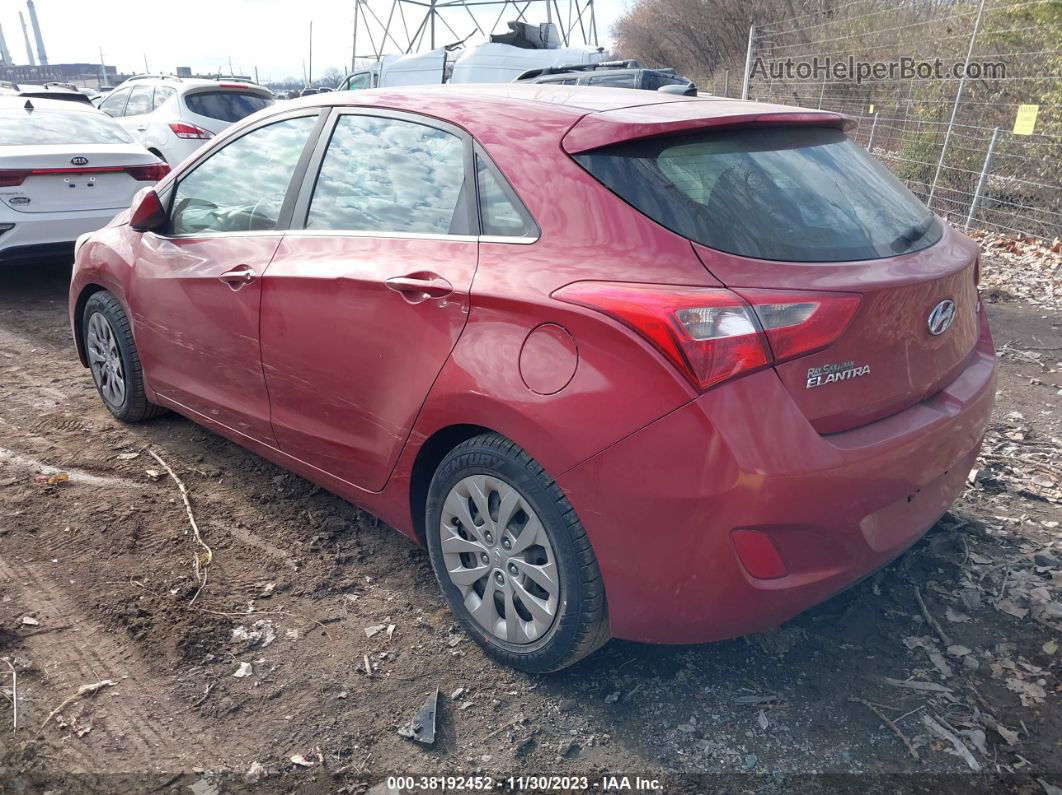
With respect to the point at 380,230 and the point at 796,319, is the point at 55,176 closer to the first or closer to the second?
the point at 380,230

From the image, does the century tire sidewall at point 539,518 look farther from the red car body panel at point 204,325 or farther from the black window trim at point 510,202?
the red car body panel at point 204,325

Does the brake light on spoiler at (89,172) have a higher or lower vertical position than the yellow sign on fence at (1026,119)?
lower

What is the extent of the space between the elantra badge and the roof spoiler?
804 mm

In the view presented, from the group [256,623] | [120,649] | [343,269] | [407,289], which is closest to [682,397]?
[407,289]

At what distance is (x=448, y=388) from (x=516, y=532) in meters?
0.48

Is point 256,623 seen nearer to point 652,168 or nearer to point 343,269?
point 343,269

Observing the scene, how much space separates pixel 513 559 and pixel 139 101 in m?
12.6

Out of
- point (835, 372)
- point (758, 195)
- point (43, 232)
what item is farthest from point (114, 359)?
point (835, 372)

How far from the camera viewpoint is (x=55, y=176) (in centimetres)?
660

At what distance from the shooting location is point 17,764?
227cm

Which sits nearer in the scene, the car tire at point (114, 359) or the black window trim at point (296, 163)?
the black window trim at point (296, 163)

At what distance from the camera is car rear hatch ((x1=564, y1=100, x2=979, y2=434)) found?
Result: 213 cm

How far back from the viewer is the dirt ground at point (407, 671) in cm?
229

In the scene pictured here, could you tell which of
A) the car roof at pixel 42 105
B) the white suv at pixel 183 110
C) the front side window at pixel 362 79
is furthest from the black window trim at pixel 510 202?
the front side window at pixel 362 79
